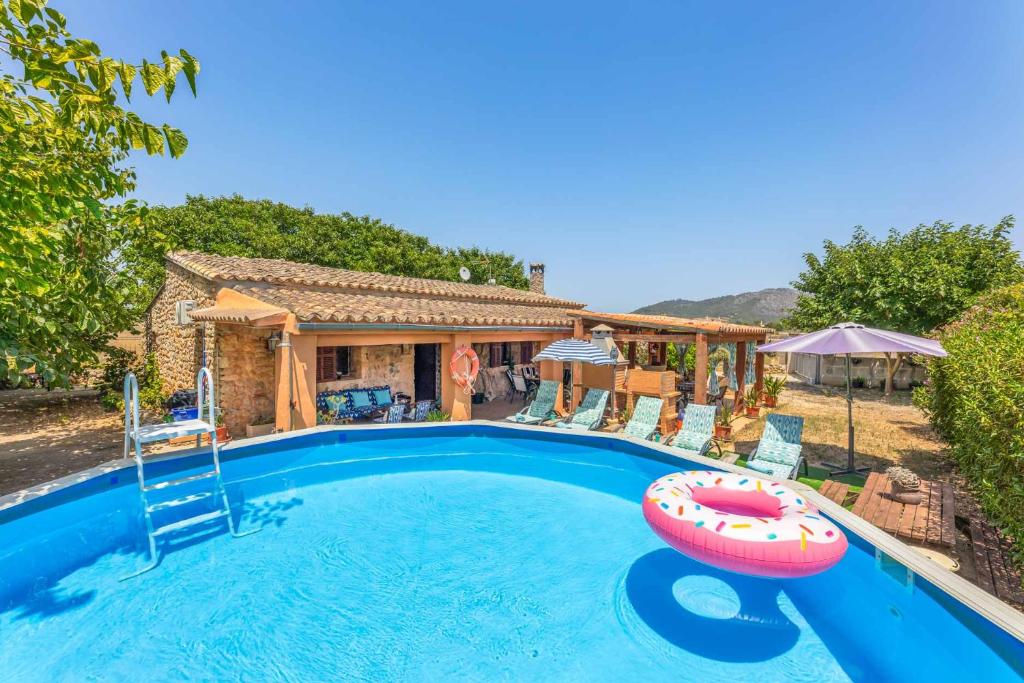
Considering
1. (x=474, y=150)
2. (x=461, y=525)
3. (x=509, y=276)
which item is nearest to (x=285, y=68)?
(x=474, y=150)

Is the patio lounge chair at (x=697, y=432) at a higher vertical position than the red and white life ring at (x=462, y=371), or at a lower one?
lower

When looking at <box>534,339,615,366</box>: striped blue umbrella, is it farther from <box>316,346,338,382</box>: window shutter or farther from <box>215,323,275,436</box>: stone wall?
<box>215,323,275,436</box>: stone wall

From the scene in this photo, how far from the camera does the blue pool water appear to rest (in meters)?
4.11

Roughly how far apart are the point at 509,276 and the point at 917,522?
33229 millimetres

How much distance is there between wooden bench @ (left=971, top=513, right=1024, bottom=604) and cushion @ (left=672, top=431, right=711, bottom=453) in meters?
4.13

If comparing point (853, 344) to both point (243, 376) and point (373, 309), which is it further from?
point (243, 376)

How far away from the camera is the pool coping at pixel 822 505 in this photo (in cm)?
370

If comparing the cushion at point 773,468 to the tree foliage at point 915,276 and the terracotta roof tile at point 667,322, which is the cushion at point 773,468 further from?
the tree foliage at point 915,276

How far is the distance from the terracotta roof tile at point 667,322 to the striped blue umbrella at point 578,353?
2.19 m

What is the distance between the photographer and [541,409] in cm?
1278

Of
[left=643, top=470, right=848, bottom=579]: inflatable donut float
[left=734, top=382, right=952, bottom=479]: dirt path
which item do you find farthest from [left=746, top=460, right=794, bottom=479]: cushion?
[left=643, top=470, right=848, bottom=579]: inflatable donut float

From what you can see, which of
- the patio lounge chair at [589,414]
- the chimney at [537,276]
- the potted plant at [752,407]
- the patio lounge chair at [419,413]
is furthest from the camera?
the chimney at [537,276]

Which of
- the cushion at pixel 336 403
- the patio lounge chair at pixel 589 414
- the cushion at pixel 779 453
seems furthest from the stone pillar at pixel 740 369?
the cushion at pixel 336 403

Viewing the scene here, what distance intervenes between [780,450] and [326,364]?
40.4 feet
